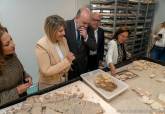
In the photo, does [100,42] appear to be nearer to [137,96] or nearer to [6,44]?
[137,96]

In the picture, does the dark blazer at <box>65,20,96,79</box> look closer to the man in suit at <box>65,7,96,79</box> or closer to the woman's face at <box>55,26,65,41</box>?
the man in suit at <box>65,7,96,79</box>

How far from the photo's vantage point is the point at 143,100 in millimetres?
1194

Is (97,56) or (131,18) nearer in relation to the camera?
(97,56)

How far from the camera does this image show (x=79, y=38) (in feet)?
5.52

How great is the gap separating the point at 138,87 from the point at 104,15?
1.65 m

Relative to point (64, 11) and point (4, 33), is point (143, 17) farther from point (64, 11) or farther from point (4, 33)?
point (4, 33)

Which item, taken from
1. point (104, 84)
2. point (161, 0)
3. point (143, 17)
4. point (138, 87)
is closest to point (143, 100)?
point (138, 87)

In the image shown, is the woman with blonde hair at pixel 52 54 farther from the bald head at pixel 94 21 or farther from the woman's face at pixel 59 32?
the bald head at pixel 94 21

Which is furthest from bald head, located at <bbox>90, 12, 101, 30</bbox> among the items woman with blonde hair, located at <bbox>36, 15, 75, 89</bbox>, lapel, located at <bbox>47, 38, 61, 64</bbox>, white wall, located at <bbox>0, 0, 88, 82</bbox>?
white wall, located at <bbox>0, 0, 88, 82</bbox>

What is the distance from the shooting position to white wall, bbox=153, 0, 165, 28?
3492mm

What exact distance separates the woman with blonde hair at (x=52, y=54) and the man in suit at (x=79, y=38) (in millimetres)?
195

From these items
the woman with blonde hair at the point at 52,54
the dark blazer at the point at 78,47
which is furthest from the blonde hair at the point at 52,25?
the dark blazer at the point at 78,47

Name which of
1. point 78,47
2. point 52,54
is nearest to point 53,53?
point 52,54

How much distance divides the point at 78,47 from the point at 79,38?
0.10 meters
